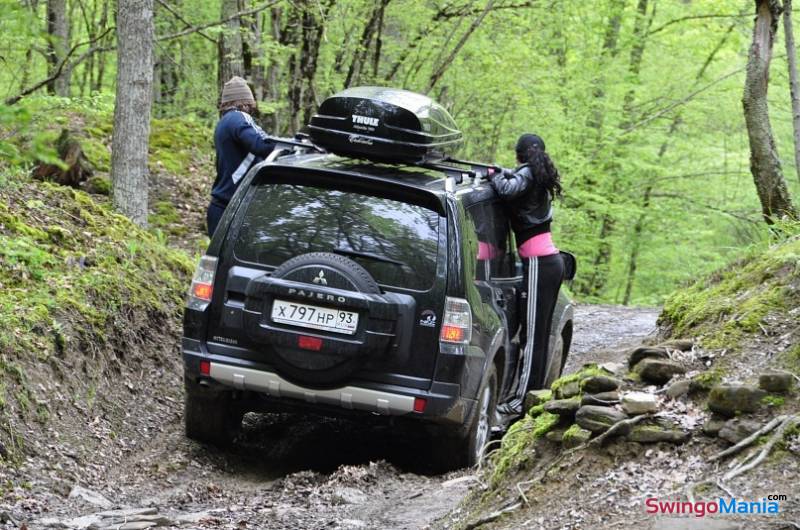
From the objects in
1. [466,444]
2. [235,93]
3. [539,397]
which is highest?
[235,93]

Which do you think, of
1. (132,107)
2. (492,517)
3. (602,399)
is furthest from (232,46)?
(492,517)

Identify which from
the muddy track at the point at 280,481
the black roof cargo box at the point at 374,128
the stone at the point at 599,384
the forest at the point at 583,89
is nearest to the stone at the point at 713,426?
the stone at the point at 599,384

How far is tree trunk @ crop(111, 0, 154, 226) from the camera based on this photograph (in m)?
10.4

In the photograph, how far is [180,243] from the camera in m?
12.6

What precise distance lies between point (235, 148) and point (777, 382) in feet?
17.6

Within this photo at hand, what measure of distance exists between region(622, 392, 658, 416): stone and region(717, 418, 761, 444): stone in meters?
0.36

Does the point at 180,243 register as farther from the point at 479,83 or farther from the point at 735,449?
the point at 735,449

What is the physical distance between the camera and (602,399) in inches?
186

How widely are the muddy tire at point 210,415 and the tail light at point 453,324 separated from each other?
5.24ft

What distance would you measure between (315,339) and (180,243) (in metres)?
7.22

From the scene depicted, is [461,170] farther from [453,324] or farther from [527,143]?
[453,324]

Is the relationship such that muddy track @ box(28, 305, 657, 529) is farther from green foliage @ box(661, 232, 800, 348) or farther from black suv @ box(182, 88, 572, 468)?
green foliage @ box(661, 232, 800, 348)

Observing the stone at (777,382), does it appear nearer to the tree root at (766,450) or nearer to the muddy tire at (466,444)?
the tree root at (766,450)

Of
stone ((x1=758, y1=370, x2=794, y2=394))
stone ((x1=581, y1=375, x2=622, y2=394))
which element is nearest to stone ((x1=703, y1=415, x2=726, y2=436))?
stone ((x1=758, y1=370, x2=794, y2=394))
